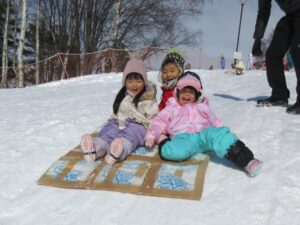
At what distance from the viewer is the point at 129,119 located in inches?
145

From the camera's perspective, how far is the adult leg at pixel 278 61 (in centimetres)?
475

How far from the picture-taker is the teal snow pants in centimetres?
290

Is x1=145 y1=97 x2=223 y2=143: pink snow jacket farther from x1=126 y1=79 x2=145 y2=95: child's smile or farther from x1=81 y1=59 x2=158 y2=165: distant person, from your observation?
x1=126 y1=79 x2=145 y2=95: child's smile

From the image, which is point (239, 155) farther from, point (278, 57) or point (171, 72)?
point (278, 57)

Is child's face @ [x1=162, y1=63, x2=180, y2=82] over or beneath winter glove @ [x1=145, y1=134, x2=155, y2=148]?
over


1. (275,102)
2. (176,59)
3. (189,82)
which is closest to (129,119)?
(189,82)

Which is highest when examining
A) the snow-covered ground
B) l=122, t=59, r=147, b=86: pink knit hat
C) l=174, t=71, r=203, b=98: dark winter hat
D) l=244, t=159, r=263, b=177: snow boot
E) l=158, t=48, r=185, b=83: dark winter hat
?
l=158, t=48, r=185, b=83: dark winter hat

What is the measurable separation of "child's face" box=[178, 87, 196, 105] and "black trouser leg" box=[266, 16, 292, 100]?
5.64ft

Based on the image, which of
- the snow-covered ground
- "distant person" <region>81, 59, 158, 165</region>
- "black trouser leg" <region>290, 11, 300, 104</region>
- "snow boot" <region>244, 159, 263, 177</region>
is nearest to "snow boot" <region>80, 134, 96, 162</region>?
"distant person" <region>81, 59, 158, 165</region>

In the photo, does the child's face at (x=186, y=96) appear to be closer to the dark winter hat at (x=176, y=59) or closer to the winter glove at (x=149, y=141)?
the winter glove at (x=149, y=141)

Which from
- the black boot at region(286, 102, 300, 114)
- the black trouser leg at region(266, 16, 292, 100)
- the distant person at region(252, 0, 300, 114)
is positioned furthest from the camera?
the black trouser leg at region(266, 16, 292, 100)

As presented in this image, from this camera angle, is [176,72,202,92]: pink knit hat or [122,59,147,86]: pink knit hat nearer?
[176,72,202,92]: pink knit hat

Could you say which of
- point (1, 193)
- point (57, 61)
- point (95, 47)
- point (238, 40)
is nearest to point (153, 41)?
point (95, 47)

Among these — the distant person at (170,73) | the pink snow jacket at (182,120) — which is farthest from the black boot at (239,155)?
the distant person at (170,73)
